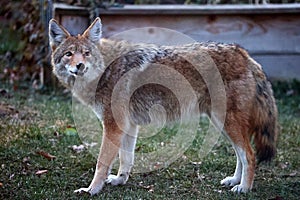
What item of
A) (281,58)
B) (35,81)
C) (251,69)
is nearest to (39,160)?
(251,69)

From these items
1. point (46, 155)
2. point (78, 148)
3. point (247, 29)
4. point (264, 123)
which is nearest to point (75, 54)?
point (46, 155)

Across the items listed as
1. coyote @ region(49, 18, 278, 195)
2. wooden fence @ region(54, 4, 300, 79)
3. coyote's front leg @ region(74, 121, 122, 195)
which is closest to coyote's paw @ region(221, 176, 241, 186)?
coyote @ region(49, 18, 278, 195)

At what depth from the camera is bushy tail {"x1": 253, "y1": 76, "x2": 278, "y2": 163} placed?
182 inches

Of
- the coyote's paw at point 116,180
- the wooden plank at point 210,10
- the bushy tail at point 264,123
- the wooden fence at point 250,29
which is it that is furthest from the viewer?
the wooden fence at point 250,29

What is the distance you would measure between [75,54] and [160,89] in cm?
75

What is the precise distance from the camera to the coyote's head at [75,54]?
15.0ft

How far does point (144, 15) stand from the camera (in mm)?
8258

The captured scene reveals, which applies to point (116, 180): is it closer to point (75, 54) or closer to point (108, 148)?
point (108, 148)

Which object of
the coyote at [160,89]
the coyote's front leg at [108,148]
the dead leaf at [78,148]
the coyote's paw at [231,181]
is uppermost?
the coyote at [160,89]

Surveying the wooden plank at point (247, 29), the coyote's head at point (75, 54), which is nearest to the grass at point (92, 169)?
the coyote's head at point (75, 54)

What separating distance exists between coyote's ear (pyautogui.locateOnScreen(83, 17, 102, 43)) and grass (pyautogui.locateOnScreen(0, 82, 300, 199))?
3.73 feet

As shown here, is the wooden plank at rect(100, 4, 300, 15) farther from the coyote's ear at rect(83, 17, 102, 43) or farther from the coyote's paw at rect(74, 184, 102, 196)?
the coyote's paw at rect(74, 184, 102, 196)

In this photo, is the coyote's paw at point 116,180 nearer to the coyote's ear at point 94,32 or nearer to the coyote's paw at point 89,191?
the coyote's paw at point 89,191

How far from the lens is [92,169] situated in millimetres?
5031
